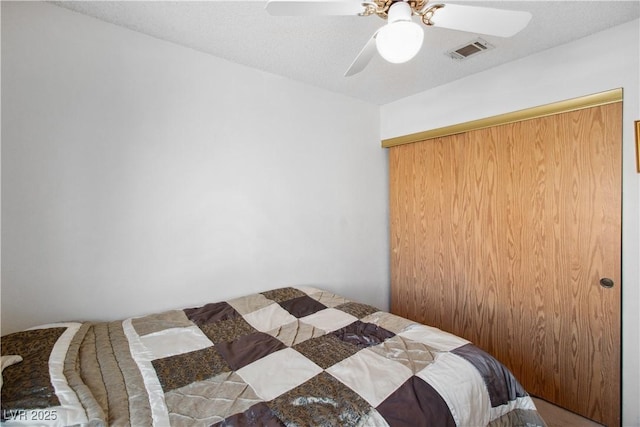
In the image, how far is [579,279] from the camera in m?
1.83

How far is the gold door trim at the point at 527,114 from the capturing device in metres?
1.71

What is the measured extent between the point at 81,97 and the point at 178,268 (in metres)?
1.08

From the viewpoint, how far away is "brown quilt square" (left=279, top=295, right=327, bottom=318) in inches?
69.5

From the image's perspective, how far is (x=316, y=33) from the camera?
5.66ft

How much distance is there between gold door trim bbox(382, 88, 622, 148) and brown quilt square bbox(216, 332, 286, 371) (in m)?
2.10

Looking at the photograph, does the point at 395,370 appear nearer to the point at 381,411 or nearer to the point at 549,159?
the point at 381,411

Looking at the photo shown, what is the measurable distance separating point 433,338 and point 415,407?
465mm

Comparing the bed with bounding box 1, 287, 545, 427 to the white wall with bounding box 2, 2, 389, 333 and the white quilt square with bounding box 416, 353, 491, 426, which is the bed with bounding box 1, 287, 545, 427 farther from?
the white wall with bounding box 2, 2, 389, 333

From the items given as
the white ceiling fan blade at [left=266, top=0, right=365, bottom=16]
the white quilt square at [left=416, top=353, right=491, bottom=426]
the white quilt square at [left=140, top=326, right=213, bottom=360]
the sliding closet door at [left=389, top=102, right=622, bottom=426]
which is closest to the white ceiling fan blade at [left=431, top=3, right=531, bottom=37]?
the white ceiling fan blade at [left=266, top=0, right=365, bottom=16]

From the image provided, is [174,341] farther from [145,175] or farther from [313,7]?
[313,7]

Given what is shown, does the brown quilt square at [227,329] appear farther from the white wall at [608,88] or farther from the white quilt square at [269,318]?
the white wall at [608,88]

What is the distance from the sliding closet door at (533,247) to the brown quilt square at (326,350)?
1.48 metres

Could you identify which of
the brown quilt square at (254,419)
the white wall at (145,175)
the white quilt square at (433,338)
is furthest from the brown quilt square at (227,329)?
the white quilt square at (433,338)

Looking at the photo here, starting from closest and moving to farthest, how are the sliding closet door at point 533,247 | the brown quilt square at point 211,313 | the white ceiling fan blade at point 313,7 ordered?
the white ceiling fan blade at point 313,7, the brown quilt square at point 211,313, the sliding closet door at point 533,247
